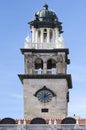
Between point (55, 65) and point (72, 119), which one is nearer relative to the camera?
point (72, 119)

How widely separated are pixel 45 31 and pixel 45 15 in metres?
2.54

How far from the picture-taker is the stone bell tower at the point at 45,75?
12925cm

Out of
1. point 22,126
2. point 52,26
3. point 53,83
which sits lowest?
point 22,126

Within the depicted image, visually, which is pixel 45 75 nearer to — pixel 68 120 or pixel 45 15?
pixel 45 15

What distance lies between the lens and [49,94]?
130000 millimetres

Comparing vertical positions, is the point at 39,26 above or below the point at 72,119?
above

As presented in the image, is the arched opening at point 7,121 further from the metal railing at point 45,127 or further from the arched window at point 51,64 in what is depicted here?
the arched window at point 51,64

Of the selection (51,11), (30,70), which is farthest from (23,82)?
(51,11)

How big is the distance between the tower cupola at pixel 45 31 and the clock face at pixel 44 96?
6.63m

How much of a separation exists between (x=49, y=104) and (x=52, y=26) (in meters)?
12.0

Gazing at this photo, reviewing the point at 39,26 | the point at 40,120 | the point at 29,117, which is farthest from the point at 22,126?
the point at 39,26

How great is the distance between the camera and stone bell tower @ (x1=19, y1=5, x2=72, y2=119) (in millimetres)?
129250

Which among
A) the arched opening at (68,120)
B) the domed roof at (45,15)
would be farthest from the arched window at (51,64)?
the arched opening at (68,120)

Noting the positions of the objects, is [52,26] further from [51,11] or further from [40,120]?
[40,120]
